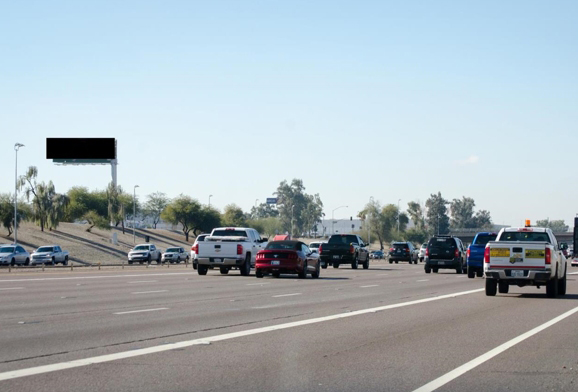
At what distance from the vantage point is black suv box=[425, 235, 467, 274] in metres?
47.1

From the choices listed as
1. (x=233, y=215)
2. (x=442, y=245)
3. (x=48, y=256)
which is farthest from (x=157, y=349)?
(x=233, y=215)

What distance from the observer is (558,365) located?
11984mm

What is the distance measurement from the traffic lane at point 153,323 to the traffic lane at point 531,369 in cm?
513

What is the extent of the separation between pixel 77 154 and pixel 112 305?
81.2 metres

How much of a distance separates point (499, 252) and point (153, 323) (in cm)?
1202

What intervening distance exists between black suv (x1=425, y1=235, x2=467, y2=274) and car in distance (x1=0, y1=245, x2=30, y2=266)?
30.0 m

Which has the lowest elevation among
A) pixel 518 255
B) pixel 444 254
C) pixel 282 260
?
pixel 282 260

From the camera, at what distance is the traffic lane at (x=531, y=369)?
1033 cm

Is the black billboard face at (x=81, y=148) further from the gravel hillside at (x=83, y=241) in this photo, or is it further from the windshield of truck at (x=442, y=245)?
the windshield of truck at (x=442, y=245)

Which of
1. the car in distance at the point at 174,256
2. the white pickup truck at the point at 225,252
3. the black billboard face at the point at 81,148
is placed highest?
the black billboard face at the point at 81,148

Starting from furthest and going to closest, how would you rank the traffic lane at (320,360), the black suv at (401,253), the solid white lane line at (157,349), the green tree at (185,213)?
the green tree at (185,213)
the black suv at (401,253)
the solid white lane line at (157,349)
the traffic lane at (320,360)

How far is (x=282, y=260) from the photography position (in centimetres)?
3697

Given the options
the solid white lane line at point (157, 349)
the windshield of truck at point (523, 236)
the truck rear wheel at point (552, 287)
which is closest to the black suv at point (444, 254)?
the windshield of truck at point (523, 236)

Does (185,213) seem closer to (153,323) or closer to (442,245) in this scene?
(442,245)
